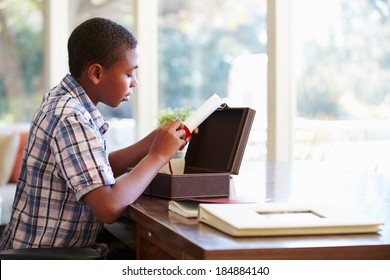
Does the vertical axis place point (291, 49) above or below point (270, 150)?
above

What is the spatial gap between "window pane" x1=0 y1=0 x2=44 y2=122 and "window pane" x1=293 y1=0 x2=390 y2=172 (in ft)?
6.20

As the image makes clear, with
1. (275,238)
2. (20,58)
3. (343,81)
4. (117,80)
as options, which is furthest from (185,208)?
(20,58)

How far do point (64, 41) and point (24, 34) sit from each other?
32 cm

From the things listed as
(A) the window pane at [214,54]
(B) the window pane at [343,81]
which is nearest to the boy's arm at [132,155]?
(B) the window pane at [343,81]

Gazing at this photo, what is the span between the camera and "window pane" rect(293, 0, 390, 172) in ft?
11.5

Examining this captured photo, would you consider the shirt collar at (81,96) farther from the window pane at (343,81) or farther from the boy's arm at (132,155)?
the window pane at (343,81)

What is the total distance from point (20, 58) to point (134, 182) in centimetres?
351

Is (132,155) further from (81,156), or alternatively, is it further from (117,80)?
(81,156)

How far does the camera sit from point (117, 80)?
5.84 ft

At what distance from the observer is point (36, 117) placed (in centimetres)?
171

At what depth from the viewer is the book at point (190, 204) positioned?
4.53 ft
